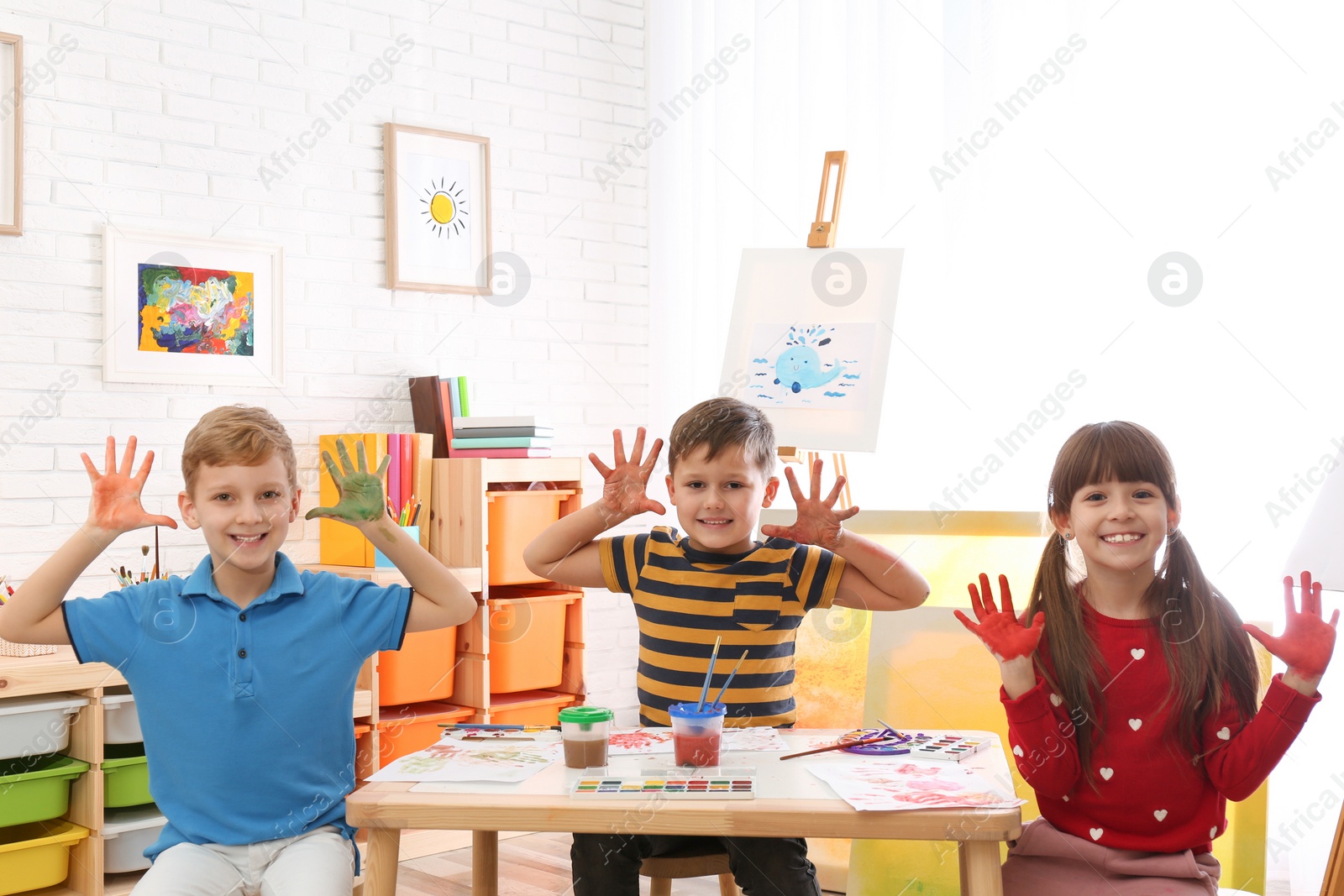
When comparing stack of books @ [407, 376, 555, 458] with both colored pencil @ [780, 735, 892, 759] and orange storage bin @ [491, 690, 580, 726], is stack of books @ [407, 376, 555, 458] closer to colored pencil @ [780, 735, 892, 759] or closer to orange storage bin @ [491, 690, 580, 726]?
orange storage bin @ [491, 690, 580, 726]

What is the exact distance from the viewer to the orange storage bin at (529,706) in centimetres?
333

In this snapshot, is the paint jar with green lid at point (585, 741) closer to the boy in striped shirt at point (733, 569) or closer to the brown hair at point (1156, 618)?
the boy in striped shirt at point (733, 569)

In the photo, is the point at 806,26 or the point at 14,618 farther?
the point at 806,26

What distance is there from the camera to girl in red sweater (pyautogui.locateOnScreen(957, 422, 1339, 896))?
157cm

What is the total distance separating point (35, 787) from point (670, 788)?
177cm

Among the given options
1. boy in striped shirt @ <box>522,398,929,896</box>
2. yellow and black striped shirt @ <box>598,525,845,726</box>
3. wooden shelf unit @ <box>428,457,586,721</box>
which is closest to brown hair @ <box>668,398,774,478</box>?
boy in striped shirt @ <box>522,398,929,896</box>

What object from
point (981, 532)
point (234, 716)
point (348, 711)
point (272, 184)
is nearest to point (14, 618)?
point (234, 716)

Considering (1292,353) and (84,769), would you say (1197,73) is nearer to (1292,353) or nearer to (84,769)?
(1292,353)

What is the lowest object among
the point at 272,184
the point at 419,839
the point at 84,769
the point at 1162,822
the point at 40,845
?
the point at 419,839

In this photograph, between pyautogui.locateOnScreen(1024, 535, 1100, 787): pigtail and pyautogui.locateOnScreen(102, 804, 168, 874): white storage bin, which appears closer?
pyautogui.locateOnScreen(1024, 535, 1100, 787): pigtail

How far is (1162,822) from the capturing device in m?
1.62

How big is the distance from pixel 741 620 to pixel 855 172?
1947mm

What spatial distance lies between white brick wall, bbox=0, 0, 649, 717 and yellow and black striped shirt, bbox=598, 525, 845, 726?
1.76 metres

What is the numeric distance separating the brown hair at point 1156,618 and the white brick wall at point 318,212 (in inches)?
91.7
